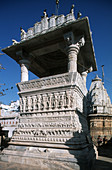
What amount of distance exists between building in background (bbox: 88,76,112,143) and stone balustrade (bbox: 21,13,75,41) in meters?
8.70

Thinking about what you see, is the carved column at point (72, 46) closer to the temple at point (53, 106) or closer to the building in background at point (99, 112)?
the temple at point (53, 106)

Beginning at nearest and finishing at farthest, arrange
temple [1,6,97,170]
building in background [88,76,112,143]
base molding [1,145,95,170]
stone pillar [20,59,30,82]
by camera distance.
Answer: base molding [1,145,95,170] → temple [1,6,97,170] → stone pillar [20,59,30,82] → building in background [88,76,112,143]

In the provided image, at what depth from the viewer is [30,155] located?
5191mm

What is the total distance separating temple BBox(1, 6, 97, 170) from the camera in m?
4.85

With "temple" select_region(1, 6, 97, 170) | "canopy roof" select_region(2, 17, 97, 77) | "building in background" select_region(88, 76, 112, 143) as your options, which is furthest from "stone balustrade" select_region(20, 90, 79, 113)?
"building in background" select_region(88, 76, 112, 143)

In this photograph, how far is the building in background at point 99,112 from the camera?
11.9 meters

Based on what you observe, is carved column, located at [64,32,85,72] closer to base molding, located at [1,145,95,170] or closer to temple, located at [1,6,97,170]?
temple, located at [1,6,97,170]

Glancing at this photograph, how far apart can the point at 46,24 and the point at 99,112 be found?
975 centimetres

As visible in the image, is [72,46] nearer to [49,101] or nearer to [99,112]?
[49,101]

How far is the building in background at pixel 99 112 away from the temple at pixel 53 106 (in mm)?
6065

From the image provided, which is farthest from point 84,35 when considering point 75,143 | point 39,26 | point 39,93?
point 75,143

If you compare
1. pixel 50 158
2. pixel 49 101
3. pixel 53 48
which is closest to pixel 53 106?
pixel 49 101

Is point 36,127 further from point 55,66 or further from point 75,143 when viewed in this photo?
point 55,66

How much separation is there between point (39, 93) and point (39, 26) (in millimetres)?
3637
